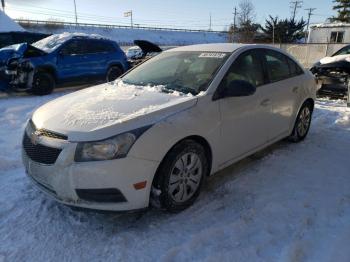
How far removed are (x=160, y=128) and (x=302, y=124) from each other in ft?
11.0

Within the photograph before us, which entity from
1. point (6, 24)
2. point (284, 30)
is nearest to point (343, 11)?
point (284, 30)

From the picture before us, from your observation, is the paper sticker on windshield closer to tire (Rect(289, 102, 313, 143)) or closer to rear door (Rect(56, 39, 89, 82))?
tire (Rect(289, 102, 313, 143))

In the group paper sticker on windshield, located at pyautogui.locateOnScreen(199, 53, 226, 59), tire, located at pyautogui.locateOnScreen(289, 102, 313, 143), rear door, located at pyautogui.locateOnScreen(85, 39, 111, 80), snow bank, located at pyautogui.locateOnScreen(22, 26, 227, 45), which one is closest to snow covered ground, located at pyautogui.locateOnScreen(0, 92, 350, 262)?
tire, located at pyautogui.locateOnScreen(289, 102, 313, 143)

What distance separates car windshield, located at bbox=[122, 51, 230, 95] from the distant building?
30.6 m

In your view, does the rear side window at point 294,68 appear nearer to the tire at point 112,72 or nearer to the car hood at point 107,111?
the car hood at point 107,111

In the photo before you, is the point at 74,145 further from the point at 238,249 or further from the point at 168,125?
the point at 238,249

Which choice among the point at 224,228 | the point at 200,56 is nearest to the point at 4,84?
the point at 200,56

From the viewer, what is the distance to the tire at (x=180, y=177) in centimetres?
314

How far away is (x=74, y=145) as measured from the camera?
2875 millimetres

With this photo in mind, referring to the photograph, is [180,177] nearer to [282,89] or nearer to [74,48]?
[282,89]

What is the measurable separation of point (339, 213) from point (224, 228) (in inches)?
47.4

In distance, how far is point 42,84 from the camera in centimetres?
980

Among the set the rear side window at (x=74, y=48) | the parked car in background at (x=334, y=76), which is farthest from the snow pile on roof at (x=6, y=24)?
the parked car in background at (x=334, y=76)

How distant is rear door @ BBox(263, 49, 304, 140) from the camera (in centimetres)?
461
